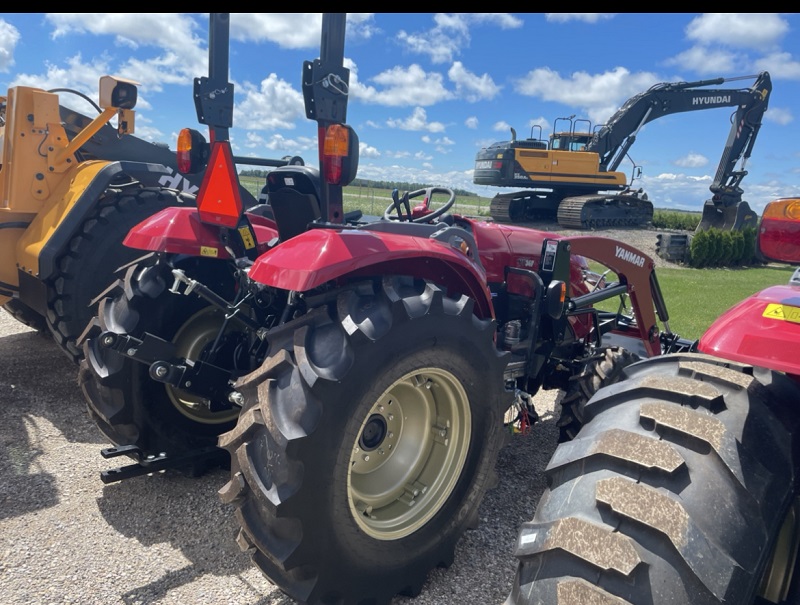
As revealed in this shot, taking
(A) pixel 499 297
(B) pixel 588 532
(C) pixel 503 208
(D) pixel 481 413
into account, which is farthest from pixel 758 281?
Answer: (B) pixel 588 532

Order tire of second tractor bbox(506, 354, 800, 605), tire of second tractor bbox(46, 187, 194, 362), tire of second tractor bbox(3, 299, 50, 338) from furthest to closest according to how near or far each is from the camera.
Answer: tire of second tractor bbox(3, 299, 50, 338) < tire of second tractor bbox(46, 187, 194, 362) < tire of second tractor bbox(506, 354, 800, 605)

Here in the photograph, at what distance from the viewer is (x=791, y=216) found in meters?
1.50

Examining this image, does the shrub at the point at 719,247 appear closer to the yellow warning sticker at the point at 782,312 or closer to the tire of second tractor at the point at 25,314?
the tire of second tractor at the point at 25,314

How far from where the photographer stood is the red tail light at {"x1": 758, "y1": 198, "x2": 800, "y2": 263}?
1.50 metres

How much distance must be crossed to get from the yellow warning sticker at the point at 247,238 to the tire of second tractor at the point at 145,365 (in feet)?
1.17

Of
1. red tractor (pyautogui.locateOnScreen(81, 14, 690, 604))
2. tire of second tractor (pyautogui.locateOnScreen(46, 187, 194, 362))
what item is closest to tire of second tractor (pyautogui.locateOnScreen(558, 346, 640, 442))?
red tractor (pyautogui.locateOnScreen(81, 14, 690, 604))

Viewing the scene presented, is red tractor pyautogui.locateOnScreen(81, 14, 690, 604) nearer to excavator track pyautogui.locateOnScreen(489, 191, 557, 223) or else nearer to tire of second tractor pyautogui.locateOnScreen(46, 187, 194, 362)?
tire of second tractor pyautogui.locateOnScreen(46, 187, 194, 362)

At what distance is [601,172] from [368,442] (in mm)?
20289

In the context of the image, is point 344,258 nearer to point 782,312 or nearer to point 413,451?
point 413,451

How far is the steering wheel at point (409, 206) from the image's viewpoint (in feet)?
12.0

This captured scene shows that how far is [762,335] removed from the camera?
1591 mm

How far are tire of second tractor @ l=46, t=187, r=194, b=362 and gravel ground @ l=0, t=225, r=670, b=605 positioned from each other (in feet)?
2.29

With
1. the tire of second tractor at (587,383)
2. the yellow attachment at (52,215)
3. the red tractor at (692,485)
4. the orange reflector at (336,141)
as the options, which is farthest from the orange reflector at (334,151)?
the yellow attachment at (52,215)

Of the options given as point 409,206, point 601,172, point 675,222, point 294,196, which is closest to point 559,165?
point 601,172
